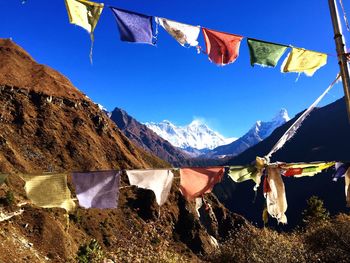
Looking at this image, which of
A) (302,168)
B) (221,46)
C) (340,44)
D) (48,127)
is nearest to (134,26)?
(221,46)

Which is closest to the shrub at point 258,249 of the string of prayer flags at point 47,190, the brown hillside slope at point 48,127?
the string of prayer flags at point 47,190

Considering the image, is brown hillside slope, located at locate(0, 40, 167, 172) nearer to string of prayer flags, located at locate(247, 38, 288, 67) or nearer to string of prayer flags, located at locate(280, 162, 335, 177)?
string of prayer flags, located at locate(280, 162, 335, 177)

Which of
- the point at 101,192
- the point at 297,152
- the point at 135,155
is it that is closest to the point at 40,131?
the point at 135,155

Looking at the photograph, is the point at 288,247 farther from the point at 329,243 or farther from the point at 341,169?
the point at 341,169

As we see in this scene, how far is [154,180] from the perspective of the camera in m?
9.36

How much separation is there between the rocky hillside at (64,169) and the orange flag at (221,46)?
3026cm

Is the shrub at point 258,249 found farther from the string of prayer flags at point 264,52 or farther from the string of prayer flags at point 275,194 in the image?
the string of prayer flags at point 264,52

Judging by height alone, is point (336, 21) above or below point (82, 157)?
below

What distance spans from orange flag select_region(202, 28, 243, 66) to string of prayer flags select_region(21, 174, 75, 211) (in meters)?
3.91

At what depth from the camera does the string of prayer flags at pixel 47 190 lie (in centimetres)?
872

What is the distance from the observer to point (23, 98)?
3039 inches

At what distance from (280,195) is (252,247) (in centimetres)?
1415

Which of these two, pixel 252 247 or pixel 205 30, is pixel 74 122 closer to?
pixel 252 247

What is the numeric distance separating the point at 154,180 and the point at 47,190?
2203 millimetres
